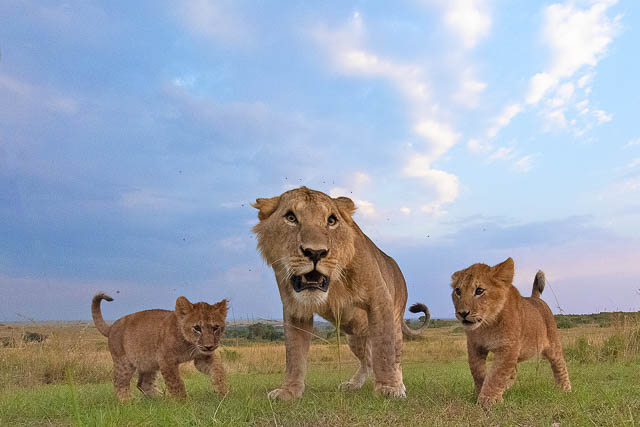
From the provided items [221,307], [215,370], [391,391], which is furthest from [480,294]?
[215,370]

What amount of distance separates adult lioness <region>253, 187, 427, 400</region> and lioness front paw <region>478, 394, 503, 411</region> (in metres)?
0.92

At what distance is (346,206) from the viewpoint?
19.3 feet

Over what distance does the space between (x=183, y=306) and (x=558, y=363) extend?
14.9 ft

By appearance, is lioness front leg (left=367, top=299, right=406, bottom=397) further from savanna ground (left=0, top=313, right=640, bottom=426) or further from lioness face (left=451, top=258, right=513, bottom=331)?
lioness face (left=451, top=258, right=513, bottom=331)

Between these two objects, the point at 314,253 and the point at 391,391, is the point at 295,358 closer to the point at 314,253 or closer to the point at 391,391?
the point at 391,391

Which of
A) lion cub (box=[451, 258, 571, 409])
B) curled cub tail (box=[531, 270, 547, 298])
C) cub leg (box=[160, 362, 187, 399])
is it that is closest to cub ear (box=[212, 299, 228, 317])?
cub leg (box=[160, 362, 187, 399])

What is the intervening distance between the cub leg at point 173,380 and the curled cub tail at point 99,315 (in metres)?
2.11

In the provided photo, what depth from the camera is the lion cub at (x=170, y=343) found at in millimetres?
6129

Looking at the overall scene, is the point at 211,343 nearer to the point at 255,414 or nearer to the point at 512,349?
the point at 255,414

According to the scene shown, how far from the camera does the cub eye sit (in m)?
5.23

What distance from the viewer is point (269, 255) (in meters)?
5.52

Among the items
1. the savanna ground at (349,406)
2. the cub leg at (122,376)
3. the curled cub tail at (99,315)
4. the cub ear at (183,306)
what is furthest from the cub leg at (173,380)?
the curled cub tail at (99,315)

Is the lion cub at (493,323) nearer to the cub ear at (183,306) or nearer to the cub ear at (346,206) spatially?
the cub ear at (346,206)

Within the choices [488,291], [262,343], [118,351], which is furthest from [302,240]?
[262,343]
